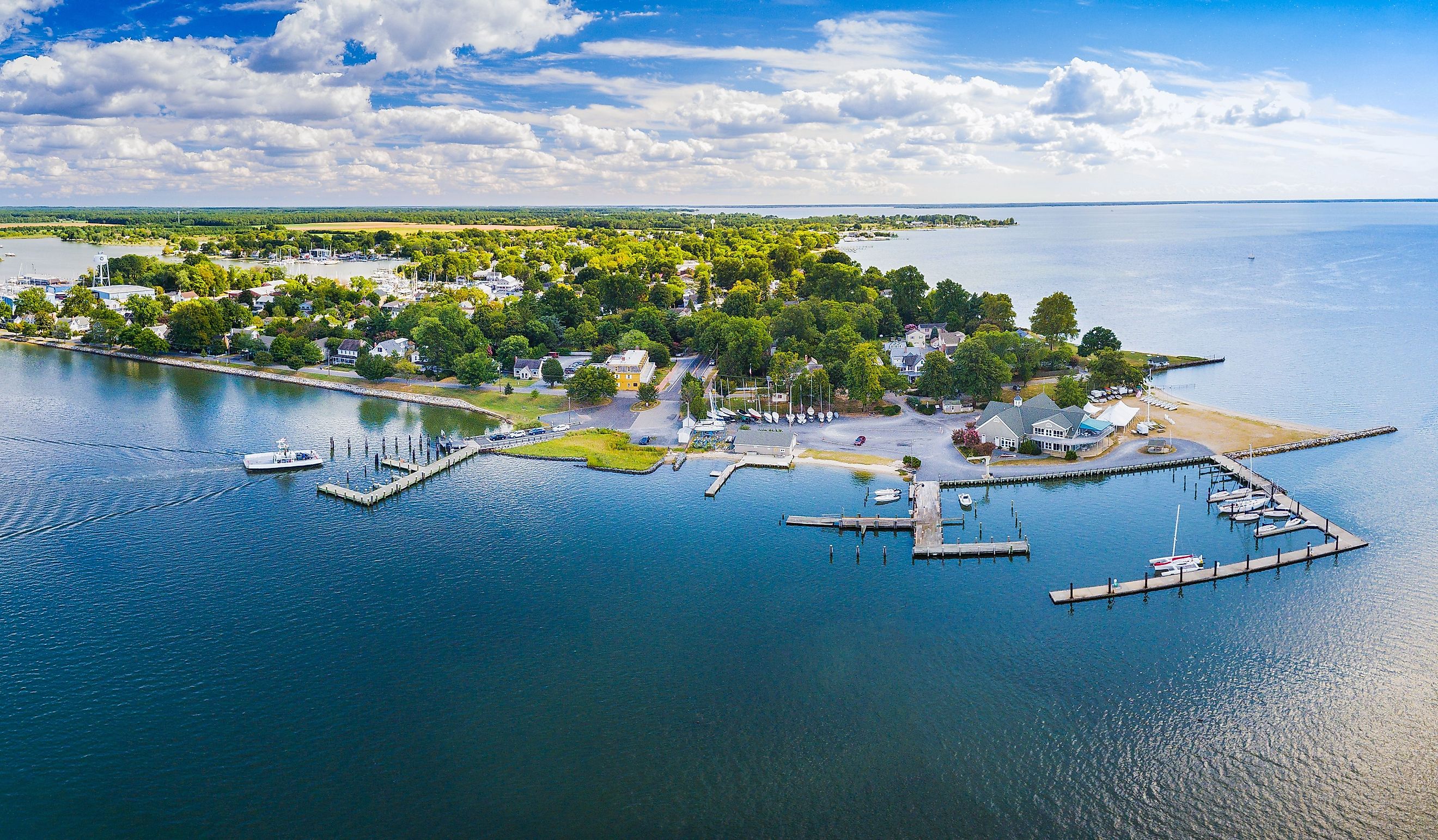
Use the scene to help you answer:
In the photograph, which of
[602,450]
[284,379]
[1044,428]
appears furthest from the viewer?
[284,379]

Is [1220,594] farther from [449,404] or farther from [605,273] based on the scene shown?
[605,273]

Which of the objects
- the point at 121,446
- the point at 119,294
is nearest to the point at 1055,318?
the point at 121,446

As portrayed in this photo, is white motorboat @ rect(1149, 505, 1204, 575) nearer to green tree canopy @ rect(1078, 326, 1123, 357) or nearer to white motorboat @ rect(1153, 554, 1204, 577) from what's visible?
white motorboat @ rect(1153, 554, 1204, 577)

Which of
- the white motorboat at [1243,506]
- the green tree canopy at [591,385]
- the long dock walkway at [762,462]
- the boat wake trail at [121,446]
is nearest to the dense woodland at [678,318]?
the green tree canopy at [591,385]

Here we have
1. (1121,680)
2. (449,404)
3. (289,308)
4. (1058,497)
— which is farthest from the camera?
(289,308)

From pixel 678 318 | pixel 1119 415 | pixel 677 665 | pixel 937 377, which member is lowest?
pixel 677 665

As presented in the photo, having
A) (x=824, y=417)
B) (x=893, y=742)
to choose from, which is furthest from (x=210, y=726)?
(x=824, y=417)

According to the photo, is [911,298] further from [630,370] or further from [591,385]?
[591,385]
